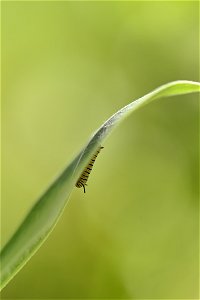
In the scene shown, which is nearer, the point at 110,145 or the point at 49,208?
the point at 49,208

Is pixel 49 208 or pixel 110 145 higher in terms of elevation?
pixel 49 208

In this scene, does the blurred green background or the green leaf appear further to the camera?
the blurred green background

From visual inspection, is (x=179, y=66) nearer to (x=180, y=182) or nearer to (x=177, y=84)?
(x=180, y=182)

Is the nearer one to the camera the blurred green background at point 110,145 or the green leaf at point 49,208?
the green leaf at point 49,208
